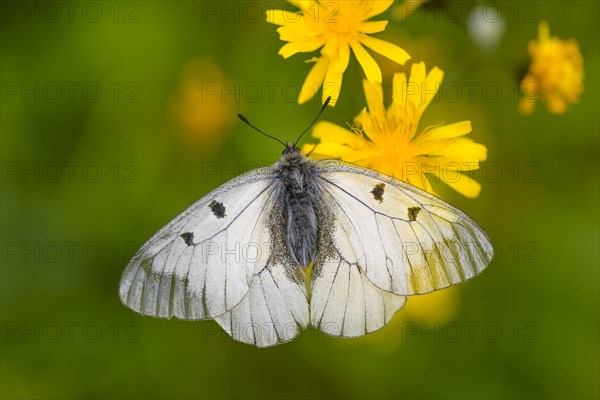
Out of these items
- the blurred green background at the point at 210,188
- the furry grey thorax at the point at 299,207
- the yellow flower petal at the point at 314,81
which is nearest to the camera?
the furry grey thorax at the point at 299,207

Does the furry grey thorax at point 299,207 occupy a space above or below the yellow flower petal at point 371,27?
below

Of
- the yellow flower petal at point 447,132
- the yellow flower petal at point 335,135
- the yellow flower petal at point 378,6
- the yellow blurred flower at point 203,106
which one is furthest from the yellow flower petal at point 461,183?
the yellow blurred flower at point 203,106

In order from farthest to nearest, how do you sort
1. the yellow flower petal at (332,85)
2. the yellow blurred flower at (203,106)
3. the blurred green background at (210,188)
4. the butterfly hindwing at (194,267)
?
the yellow blurred flower at (203,106)
the blurred green background at (210,188)
the yellow flower petal at (332,85)
the butterfly hindwing at (194,267)

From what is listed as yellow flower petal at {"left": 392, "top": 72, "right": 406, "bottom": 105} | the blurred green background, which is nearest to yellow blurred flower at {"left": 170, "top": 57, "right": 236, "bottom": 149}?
the blurred green background

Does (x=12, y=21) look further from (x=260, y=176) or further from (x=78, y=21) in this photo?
(x=260, y=176)

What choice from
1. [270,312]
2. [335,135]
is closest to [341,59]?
[335,135]

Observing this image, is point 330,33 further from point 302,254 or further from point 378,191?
point 302,254

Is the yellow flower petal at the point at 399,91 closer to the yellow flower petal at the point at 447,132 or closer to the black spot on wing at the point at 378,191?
the yellow flower petal at the point at 447,132

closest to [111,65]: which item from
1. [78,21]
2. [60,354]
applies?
[78,21]
